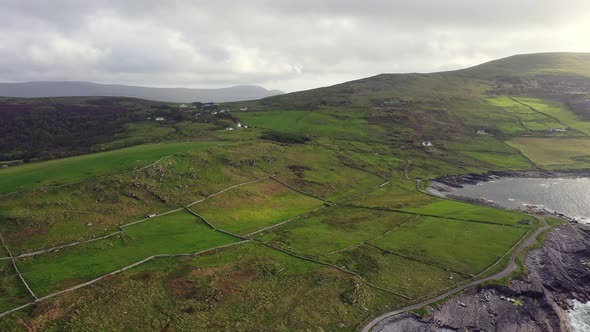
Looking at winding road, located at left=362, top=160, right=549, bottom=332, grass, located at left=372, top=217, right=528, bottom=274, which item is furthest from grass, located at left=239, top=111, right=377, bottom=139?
winding road, located at left=362, top=160, right=549, bottom=332

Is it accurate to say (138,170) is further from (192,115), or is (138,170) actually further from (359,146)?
(192,115)

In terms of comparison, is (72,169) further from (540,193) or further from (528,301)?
(540,193)

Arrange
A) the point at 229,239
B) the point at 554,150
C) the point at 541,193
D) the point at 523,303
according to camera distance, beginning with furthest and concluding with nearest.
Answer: the point at 554,150 → the point at 541,193 → the point at 229,239 → the point at 523,303

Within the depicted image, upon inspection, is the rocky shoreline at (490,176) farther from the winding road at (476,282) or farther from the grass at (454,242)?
the winding road at (476,282)

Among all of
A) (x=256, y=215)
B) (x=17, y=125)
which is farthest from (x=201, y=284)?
(x=17, y=125)

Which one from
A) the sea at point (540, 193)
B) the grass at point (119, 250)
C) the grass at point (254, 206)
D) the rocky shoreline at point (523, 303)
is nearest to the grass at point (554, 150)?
the sea at point (540, 193)

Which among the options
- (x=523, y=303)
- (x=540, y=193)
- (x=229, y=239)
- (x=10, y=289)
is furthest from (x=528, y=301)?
(x=540, y=193)
